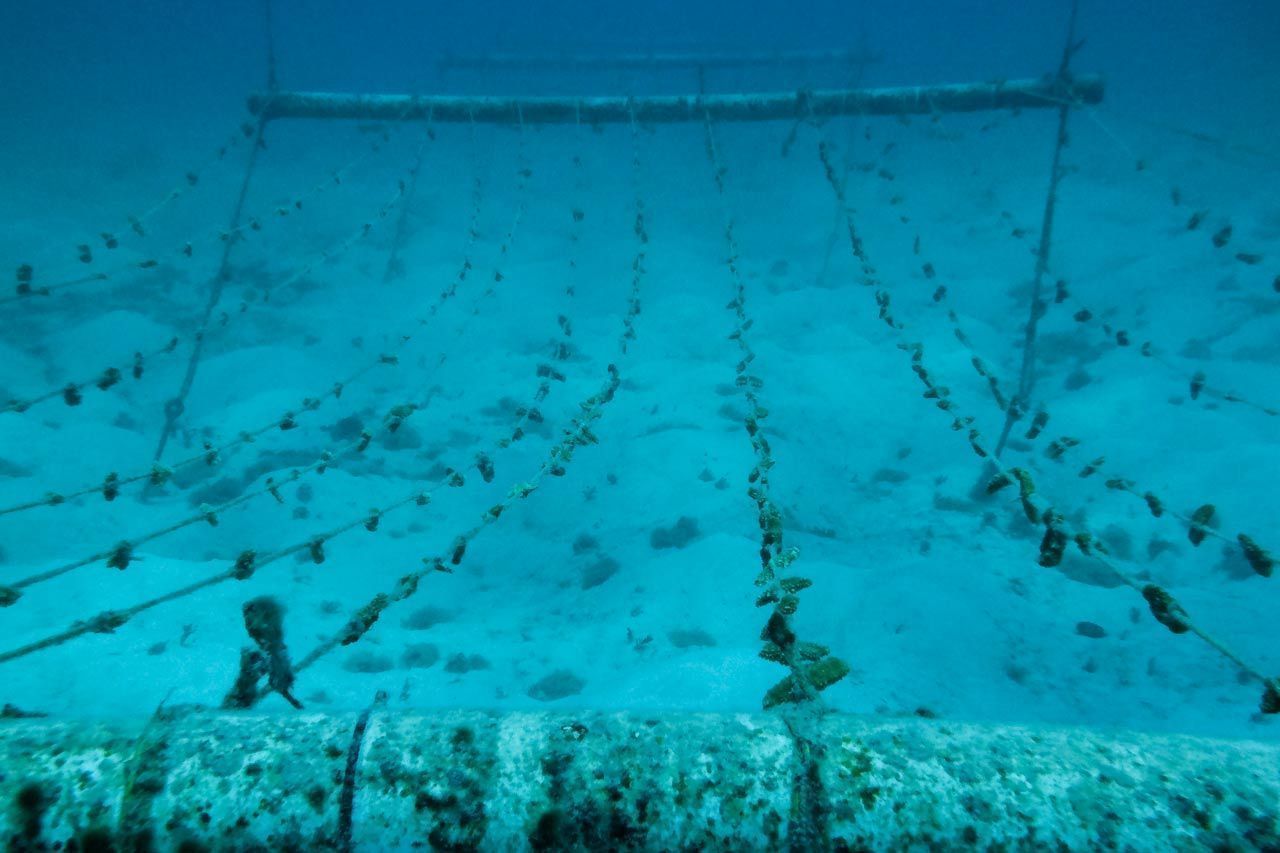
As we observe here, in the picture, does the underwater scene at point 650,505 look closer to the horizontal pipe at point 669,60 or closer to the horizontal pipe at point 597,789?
the horizontal pipe at point 597,789

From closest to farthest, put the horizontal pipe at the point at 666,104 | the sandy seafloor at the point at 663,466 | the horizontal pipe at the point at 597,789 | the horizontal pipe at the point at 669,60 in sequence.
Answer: the horizontal pipe at the point at 597,789 → the sandy seafloor at the point at 663,466 → the horizontal pipe at the point at 666,104 → the horizontal pipe at the point at 669,60

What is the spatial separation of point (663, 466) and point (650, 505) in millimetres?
718

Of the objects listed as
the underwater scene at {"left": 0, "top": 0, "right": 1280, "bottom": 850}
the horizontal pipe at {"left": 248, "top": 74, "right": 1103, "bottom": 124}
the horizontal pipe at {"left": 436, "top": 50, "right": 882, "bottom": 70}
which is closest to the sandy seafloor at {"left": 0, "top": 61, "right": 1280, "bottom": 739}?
the underwater scene at {"left": 0, "top": 0, "right": 1280, "bottom": 850}

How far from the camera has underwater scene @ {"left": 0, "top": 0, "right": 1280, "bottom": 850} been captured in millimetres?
1107

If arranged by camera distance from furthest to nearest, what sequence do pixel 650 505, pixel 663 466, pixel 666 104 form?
pixel 666 104, pixel 663 466, pixel 650 505

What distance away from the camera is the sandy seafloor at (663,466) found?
4.96 meters

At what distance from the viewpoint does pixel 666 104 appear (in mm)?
8773

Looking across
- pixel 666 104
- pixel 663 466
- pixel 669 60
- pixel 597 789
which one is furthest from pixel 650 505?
pixel 669 60

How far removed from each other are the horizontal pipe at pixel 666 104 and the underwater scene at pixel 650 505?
64mm

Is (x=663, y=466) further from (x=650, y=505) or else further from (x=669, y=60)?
(x=669, y=60)

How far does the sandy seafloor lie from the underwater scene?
0.06 m

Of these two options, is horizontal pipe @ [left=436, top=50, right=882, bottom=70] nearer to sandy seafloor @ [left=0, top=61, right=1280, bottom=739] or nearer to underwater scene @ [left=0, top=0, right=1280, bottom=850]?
underwater scene @ [left=0, top=0, right=1280, bottom=850]

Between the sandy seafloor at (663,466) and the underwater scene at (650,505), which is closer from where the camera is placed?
the underwater scene at (650,505)

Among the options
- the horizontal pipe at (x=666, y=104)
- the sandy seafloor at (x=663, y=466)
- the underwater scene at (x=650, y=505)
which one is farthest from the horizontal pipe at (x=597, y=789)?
the horizontal pipe at (x=666, y=104)
